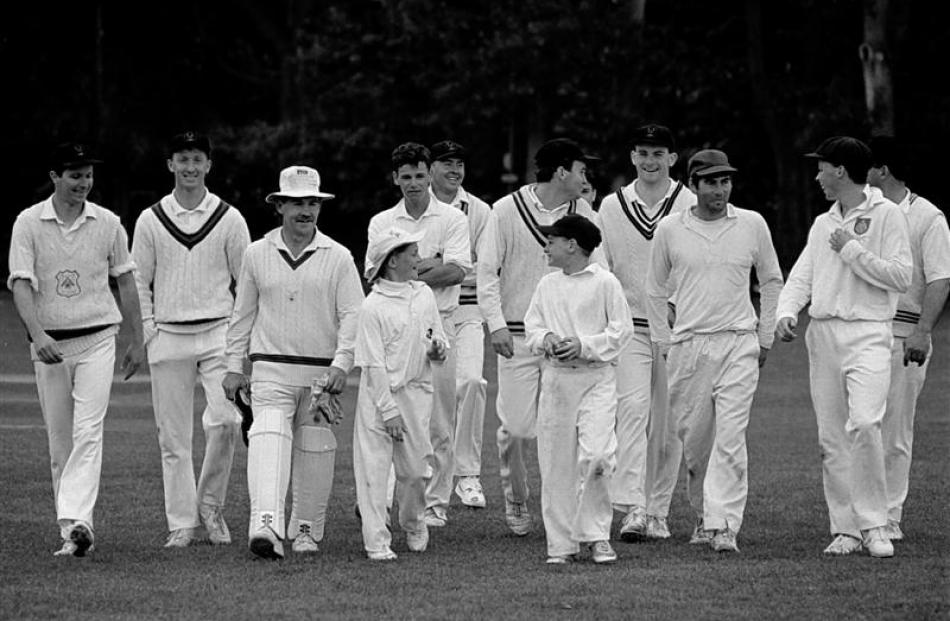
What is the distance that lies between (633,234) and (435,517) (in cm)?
236

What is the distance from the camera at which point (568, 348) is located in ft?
33.6

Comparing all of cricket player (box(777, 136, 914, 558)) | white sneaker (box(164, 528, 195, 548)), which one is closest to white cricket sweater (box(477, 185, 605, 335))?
cricket player (box(777, 136, 914, 558))

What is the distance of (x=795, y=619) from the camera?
855 cm

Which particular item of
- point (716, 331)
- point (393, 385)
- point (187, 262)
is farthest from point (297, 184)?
point (716, 331)

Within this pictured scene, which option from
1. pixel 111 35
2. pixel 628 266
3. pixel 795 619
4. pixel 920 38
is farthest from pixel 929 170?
pixel 795 619

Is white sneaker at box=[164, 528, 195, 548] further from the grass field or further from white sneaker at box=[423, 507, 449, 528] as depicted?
white sneaker at box=[423, 507, 449, 528]

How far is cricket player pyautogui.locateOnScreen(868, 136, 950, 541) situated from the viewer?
11.2 meters

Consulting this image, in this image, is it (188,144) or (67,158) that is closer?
(67,158)

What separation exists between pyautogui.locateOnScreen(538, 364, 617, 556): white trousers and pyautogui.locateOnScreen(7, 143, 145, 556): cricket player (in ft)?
8.46

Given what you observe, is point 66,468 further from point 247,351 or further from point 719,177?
point 719,177

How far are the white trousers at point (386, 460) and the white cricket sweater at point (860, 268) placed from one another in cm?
227

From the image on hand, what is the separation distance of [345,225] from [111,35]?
8.29 meters

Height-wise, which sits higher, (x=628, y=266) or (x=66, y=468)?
(x=628, y=266)

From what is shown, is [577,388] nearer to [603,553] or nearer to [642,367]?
[603,553]
